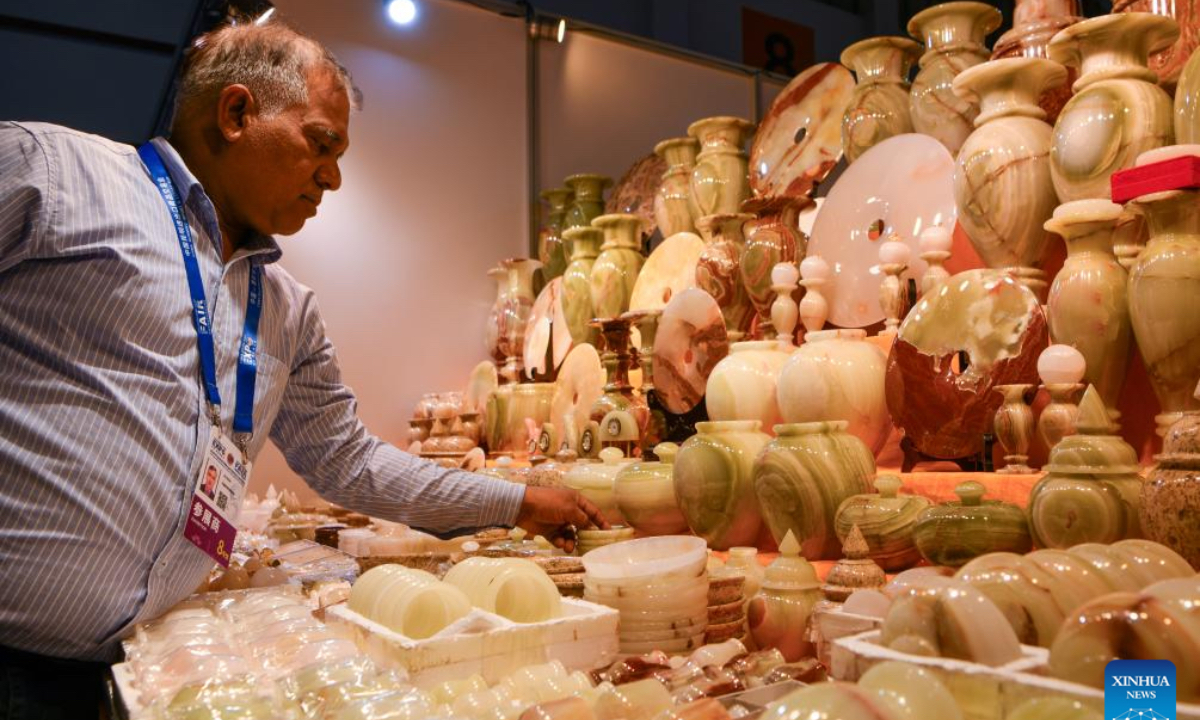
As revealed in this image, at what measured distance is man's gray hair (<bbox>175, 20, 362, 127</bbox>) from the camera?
5.13 feet

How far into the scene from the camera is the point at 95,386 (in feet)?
4.30

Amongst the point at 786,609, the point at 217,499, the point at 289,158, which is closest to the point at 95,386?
the point at 217,499

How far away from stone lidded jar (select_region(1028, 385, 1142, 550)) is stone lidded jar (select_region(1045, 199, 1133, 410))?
16.0 inches

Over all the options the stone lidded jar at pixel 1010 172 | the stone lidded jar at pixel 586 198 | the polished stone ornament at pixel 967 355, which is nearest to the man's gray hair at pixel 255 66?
the polished stone ornament at pixel 967 355

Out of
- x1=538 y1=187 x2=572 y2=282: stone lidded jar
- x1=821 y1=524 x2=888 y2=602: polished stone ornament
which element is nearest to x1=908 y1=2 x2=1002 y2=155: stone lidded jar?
x1=821 y1=524 x2=888 y2=602: polished stone ornament

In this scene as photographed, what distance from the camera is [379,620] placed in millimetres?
1206

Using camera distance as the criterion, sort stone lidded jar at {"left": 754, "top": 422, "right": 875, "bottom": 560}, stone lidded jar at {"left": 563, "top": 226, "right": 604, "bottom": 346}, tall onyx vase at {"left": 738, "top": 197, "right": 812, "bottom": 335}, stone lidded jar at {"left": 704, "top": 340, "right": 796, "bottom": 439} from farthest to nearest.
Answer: stone lidded jar at {"left": 563, "top": 226, "right": 604, "bottom": 346}, tall onyx vase at {"left": 738, "top": 197, "right": 812, "bottom": 335}, stone lidded jar at {"left": 704, "top": 340, "right": 796, "bottom": 439}, stone lidded jar at {"left": 754, "top": 422, "right": 875, "bottom": 560}

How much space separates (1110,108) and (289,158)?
59.6 inches

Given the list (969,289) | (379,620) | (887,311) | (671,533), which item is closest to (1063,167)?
(969,289)

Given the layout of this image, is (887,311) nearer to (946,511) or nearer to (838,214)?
(838,214)

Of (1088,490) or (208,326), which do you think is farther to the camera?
(208,326)

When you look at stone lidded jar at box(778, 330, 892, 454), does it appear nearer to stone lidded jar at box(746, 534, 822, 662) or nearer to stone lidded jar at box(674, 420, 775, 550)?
stone lidded jar at box(674, 420, 775, 550)

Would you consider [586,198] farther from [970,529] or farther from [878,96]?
[970,529]

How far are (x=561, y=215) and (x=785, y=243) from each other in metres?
2.08
